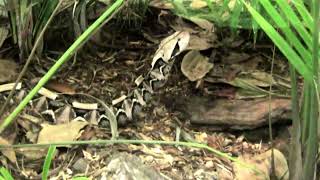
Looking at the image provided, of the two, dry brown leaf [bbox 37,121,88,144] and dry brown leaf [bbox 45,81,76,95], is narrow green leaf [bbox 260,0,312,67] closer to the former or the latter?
dry brown leaf [bbox 37,121,88,144]

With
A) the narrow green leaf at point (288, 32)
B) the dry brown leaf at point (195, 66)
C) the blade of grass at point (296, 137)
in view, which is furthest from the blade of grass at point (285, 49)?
the dry brown leaf at point (195, 66)

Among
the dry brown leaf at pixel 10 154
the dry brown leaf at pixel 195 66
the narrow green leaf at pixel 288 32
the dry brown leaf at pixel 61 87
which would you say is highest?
the narrow green leaf at pixel 288 32

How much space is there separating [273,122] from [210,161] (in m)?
0.29

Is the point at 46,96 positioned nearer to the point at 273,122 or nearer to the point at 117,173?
the point at 117,173

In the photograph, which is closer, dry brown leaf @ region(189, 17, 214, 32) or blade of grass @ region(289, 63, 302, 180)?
blade of grass @ region(289, 63, 302, 180)

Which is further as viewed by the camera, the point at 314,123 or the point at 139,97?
the point at 139,97

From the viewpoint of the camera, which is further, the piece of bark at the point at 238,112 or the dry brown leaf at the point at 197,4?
the dry brown leaf at the point at 197,4

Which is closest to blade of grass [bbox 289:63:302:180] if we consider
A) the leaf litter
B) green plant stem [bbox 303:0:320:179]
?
green plant stem [bbox 303:0:320:179]

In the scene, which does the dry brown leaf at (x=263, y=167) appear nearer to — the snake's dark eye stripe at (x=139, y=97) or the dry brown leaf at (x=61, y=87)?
the snake's dark eye stripe at (x=139, y=97)

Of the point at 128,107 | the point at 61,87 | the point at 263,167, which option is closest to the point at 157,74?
the point at 128,107

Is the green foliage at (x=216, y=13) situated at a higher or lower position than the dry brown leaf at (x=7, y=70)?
higher

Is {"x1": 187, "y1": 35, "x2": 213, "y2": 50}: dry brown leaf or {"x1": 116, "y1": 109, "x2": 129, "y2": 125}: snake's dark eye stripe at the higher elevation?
{"x1": 187, "y1": 35, "x2": 213, "y2": 50}: dry brown leaf

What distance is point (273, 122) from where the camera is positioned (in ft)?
6.16

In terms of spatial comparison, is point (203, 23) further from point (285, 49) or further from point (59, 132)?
point (285, 49)
